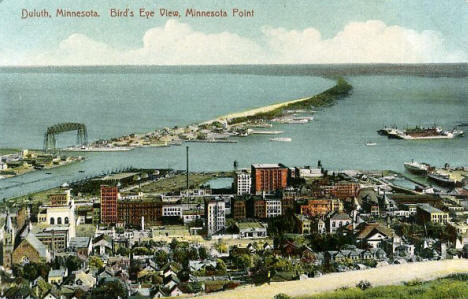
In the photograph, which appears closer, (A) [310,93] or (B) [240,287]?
(B) [240,287]

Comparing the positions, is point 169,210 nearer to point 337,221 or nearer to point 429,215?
point 337,221

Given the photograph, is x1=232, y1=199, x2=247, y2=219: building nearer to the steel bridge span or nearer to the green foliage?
the green foliage

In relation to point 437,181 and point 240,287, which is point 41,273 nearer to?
point 240,287

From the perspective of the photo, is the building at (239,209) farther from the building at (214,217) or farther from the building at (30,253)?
the building at (30,253)

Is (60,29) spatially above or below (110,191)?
above

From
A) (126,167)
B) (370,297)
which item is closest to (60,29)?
(126,167)
